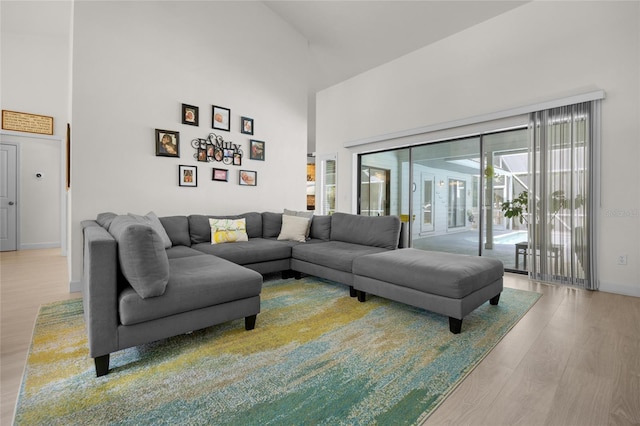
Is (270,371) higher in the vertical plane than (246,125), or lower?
lower

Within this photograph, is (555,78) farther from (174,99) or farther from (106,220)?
(106,220)

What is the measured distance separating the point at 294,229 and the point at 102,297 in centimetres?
→ 262

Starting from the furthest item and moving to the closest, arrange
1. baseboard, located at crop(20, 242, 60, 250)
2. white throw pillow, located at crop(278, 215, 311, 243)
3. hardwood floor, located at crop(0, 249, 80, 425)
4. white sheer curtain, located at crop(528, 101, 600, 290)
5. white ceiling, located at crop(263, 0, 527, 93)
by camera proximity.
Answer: baseboard, located at crop(20, 242, 60, 250) → white ceiling, located at crop(263, 0, 527, 93) → white throw pillow, located at crop(278, 215, 311, 243) → white sheer curtain, located at crop(528, 101, 600, 290) → hardwood floor, located at crop(0, 249, 80, 425)

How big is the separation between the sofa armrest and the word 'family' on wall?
104 inches

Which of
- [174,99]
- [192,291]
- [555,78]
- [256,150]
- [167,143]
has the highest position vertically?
[555,78]

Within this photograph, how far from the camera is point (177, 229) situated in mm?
3578

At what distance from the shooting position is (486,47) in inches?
170

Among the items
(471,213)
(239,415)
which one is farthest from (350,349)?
(471,213)

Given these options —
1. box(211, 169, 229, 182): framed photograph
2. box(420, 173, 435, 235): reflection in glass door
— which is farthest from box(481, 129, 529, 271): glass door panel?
box(211, 169, 229, 182): framed photograph

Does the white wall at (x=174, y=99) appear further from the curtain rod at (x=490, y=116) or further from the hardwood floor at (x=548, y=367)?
the curtain rod at (x=490, y=116)

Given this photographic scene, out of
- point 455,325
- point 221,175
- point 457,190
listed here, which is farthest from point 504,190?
point 221,175

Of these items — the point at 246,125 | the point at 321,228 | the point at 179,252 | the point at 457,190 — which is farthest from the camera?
the point at 457,190

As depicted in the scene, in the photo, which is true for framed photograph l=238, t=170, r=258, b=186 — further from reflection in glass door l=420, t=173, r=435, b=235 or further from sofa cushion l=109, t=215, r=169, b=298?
reflection in glass door l=420, t=173, r=435, b=235

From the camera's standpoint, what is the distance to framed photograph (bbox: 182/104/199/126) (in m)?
3.94
